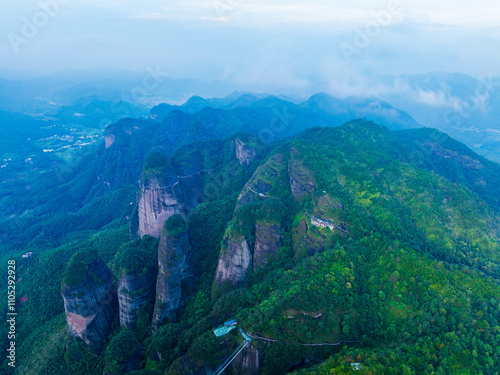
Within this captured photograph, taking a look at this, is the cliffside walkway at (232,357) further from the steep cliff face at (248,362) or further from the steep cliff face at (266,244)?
the steep cliff face at (266,244)

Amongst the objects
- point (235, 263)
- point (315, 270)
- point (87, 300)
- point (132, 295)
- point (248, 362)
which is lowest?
point (132, 295)

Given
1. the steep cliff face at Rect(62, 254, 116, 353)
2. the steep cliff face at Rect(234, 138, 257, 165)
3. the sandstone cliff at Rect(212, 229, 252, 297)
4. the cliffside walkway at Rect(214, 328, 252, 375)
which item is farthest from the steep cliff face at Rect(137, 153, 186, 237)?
the cliffside walkway at Rect(214, 328, 252, 375)

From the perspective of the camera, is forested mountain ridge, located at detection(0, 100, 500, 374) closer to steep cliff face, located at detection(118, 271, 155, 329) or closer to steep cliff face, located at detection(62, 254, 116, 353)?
steep cliff face, located at detection(118, 271, 155, 329)

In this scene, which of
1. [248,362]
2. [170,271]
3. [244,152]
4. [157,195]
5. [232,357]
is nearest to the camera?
[248,362]

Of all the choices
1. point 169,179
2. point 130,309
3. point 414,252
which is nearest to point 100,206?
point 169,179

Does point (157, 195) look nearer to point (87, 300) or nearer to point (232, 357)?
point (87, 300)

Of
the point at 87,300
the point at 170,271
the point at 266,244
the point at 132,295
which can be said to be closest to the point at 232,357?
the point at 266,244
